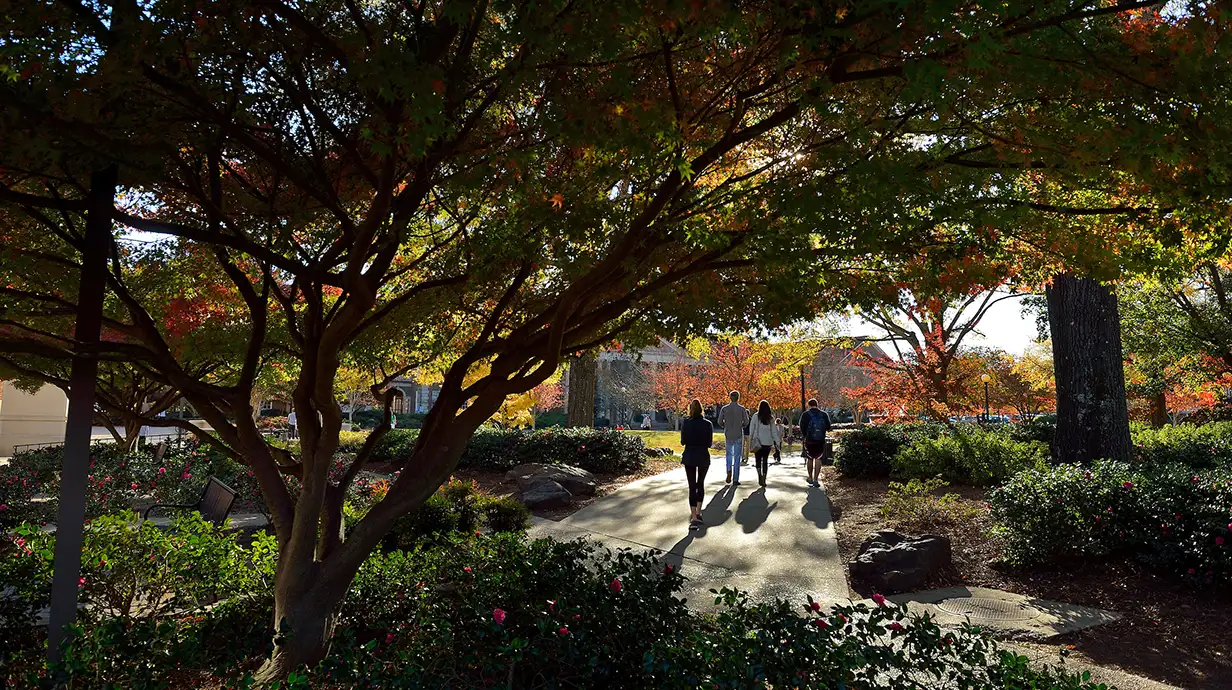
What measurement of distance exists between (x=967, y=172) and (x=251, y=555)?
5169 mm

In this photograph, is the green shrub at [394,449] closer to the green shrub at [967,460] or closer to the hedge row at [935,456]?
the hedge row at [935,456]

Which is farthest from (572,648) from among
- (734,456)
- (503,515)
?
(734,456)

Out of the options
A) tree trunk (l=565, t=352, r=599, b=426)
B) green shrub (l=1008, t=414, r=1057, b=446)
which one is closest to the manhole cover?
green shrub (l=1008, t=414, r=1057, b=446)

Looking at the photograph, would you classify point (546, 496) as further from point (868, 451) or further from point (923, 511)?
point (868, 451)

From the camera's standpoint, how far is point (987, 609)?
227 inches

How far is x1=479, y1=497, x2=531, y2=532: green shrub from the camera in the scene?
8.68 metres

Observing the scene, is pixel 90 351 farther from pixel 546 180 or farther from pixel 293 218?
pixel 546 180

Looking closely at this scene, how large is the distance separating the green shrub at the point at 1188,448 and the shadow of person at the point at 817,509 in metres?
4.63

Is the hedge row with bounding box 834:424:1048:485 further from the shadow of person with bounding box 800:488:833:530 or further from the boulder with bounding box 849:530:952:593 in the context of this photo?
the boulder with bounding box 849:530:952:593

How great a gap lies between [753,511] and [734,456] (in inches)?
99.7

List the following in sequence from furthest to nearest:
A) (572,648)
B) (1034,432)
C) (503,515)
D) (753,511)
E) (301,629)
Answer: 1. (1034,432)
2. (753,511)
3. (503,515)
4. (301,629)
5. (572,648)

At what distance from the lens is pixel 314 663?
12.5 feet

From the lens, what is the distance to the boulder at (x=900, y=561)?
6.36 meters

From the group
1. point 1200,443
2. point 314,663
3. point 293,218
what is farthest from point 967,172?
point 1200,443
